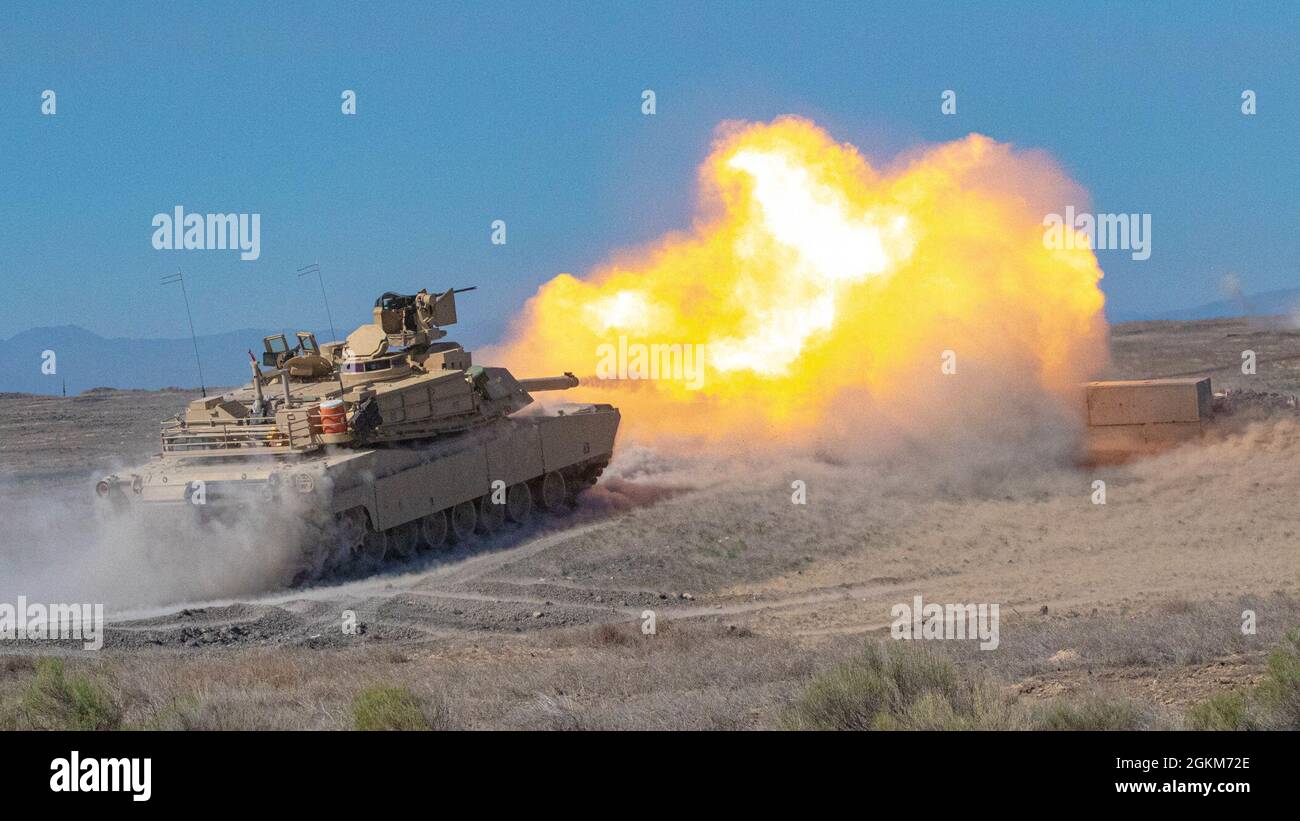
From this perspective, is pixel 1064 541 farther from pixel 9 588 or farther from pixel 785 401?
pixel 9 588

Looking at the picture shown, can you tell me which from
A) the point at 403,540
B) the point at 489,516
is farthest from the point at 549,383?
the point at 403,540

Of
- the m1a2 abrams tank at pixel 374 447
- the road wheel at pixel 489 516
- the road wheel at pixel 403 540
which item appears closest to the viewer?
the m1a2 abrams tank at pixel 374 447

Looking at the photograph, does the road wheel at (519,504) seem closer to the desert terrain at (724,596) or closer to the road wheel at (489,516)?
the road wheel at (489,516)

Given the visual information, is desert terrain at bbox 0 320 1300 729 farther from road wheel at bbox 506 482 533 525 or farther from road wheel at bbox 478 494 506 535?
road wheel at bbox 506 482 533 525

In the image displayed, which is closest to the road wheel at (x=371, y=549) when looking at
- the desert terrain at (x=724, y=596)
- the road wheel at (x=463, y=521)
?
the desert terrain at (x=724, y=596)

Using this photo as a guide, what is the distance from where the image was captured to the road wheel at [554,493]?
26547mm

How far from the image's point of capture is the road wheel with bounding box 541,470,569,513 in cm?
2655

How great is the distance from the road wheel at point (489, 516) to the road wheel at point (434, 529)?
→ 3.72 feet

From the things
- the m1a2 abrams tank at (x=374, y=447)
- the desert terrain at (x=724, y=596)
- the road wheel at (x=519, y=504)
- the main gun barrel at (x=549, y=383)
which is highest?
the main gun barrel at (x=549, y=383)

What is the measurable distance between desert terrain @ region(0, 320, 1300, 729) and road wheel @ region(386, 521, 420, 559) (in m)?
0.27

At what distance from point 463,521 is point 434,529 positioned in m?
0.87

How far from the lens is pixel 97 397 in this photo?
6725cm
